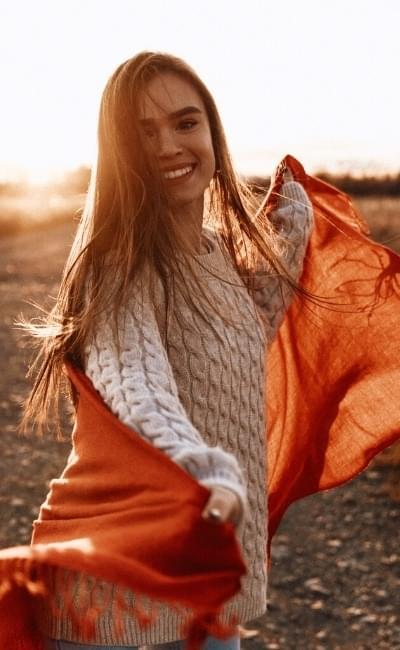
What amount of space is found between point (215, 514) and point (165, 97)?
123 centimetres

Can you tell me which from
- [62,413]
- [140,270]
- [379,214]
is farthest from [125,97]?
[379,214]

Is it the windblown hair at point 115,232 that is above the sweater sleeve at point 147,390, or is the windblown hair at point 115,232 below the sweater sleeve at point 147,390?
above

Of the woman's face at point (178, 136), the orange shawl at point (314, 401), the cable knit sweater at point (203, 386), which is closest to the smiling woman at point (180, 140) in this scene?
the woman's face at point (178, 136)

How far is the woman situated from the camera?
88.4 inches

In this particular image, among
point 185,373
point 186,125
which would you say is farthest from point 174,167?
point 185,373

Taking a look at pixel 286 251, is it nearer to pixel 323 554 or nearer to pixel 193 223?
pixel 193 223

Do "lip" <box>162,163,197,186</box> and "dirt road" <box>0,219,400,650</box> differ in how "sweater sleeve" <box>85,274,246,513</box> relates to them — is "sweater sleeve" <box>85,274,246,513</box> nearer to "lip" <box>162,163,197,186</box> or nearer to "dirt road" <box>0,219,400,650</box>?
"lip" <box>162,163,197,186</box>

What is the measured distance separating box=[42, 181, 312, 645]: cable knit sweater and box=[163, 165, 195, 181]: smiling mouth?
23cm

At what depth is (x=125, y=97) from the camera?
98.6 inches

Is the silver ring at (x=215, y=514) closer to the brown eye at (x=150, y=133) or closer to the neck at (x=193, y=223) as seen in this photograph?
the neck at (x=193, y=223)

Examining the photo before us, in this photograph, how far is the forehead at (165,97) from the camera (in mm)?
2520

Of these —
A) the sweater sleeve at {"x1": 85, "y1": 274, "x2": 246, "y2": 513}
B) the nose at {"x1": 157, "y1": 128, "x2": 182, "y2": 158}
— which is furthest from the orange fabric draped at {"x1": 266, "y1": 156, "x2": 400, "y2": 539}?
the sweater sleeve at {"x1": 85, "y1": 274, "x2": 246, "y2": 513}

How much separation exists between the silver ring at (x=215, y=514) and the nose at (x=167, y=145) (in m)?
1.06

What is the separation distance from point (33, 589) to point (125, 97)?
1.26m
